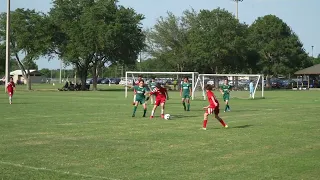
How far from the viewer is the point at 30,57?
229ft

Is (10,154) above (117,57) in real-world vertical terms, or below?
below

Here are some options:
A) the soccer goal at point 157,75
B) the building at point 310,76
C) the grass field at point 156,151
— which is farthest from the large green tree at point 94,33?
the grass field at point 156,151

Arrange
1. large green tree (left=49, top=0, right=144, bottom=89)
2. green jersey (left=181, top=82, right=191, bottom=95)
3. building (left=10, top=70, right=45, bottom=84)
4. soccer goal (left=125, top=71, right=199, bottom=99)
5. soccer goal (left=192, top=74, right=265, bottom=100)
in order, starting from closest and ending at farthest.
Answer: green jersey (left=181, top=82, right=191, bottom=95) < soccer goal (left=125, top=71, right=199, bottom=99) < soccer goal (left=192, top=74, right=265, bottom=100) < large green tree (left=49, top=0, right=144, bottom=89) < building (left=10, top=70, right=45, bottom=84)

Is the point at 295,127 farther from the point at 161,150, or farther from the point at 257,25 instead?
the point at 257,25

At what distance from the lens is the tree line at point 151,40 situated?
220ft

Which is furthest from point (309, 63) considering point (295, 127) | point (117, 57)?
point (295, 127)

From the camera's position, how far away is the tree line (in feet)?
220

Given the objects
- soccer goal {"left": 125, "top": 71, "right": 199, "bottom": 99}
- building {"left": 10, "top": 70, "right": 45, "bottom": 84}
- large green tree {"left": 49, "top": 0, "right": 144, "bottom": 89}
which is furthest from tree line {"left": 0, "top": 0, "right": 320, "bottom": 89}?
building {"left": 10, "top": 70, "right": 45, "bottom": 84}

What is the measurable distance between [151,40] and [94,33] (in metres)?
19.1

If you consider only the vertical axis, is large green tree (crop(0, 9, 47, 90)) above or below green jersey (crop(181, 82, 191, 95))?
above

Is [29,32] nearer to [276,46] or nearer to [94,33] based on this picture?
[94,33]

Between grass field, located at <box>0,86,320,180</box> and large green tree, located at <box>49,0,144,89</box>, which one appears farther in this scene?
large green tree, located at <box>49,0,144,89</box>

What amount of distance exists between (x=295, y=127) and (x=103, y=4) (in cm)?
5378

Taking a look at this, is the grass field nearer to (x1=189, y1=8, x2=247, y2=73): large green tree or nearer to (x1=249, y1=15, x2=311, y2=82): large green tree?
(x1=189, y1=8, x2=247, y2=73): large green tree
